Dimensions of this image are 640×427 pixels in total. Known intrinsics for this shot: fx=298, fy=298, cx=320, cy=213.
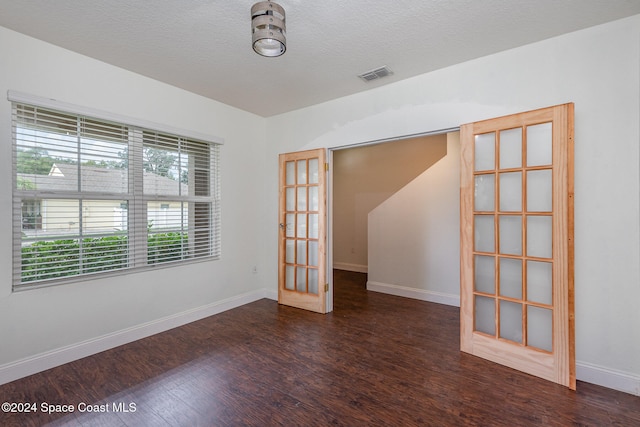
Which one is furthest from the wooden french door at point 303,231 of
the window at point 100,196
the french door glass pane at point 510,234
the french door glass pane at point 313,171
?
the french door glass pane at point 510,234

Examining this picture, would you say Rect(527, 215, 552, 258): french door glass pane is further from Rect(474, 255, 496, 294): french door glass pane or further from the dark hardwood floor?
the dark hardwood floor

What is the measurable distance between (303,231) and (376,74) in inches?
83.7

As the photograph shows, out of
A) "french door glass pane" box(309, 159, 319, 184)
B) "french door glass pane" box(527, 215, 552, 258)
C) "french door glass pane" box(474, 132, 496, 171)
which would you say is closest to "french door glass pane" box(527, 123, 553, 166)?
"french door glass pane" box(474, 132, 496, 171)

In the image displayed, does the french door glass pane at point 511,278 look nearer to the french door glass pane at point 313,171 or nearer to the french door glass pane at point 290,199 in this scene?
the french door glass pane at point 313,171

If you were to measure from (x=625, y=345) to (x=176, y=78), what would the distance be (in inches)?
181

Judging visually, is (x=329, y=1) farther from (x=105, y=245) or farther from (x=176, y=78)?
(x=105, y=245)

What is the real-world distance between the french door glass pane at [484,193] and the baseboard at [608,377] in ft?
4.56

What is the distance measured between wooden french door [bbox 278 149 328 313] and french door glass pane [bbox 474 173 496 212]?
1.77 metres

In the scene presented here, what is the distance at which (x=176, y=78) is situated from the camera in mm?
3195

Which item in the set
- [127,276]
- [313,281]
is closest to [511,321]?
[313,281]

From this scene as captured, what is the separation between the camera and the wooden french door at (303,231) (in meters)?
3.85

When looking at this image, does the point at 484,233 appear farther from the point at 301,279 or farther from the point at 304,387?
the point at 301,279

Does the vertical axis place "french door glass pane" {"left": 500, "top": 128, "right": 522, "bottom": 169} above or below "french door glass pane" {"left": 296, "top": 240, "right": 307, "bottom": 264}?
above

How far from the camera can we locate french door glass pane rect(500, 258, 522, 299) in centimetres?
252
